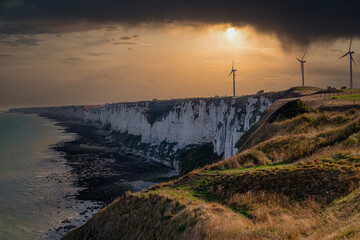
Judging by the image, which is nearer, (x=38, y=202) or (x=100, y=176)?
(x=38, y=202)

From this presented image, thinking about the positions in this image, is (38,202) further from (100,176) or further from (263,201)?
(263,201)

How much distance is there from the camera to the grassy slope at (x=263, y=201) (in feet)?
30.1

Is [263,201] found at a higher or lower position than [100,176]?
higher

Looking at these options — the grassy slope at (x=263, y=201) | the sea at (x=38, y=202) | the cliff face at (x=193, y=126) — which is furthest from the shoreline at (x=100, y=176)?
the grassy slope at (x=263, y=201)

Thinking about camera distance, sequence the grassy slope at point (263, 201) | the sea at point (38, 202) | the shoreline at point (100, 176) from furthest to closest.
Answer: the shoreline at point (100, 176)
the sea at point (38, 202)
the grassy slope at point (263, 201)

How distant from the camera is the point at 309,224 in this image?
8.87 m

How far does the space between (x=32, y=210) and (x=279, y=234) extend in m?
40.5

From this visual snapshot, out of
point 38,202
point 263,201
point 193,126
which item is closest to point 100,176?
point 38,202

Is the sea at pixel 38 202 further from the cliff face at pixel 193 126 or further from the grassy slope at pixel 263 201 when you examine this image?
the cliff face at pixel 193 126

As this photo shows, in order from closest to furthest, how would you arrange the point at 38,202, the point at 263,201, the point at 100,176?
the point at 263,201, the point at 38,202, the point at 100,176

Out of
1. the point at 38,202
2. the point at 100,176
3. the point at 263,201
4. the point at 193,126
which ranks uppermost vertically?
the point at 263,201

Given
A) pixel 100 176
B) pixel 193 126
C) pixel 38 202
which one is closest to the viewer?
pixel 38 202

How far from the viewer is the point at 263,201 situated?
12.5 m

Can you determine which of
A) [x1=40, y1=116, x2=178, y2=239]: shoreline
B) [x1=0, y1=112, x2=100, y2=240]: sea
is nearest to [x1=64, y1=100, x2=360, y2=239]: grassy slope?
[x1=0, y1=112, x2=100, y2=240]: sea
